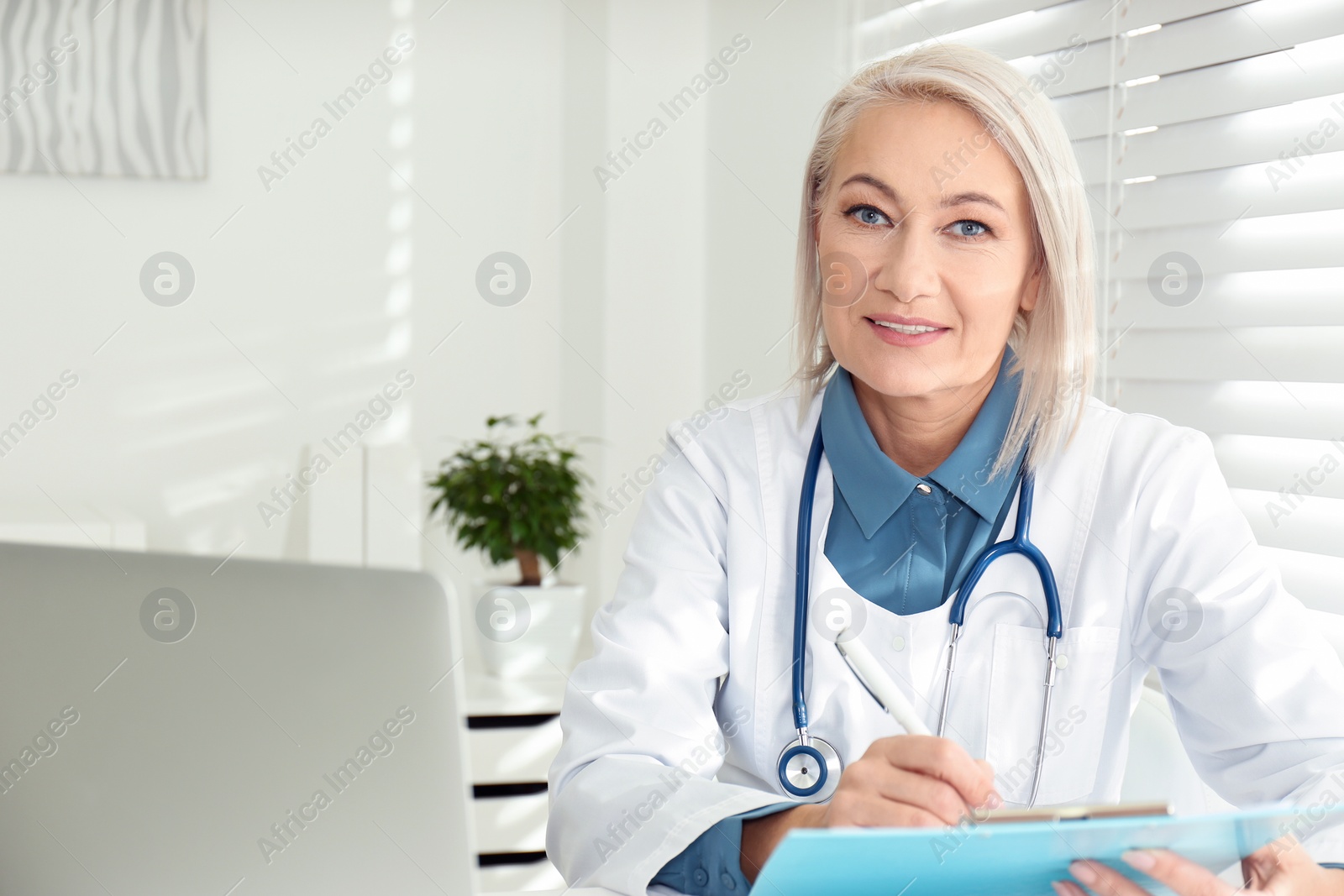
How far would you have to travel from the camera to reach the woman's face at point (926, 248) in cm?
111

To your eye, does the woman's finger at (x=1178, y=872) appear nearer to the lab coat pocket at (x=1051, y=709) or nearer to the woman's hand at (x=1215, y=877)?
the woman's hand at (x=1215, y=877)

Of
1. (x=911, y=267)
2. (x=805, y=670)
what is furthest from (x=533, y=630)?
(x=911, y=267)

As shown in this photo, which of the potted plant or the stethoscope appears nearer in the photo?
the stethoscope

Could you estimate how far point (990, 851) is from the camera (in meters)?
0.64

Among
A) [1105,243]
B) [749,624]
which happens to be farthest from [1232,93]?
[749,624]

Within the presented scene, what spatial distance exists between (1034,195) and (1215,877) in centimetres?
65

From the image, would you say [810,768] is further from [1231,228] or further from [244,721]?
[1231,228]

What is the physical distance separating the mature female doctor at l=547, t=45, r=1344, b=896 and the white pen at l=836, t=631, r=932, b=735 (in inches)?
7.6

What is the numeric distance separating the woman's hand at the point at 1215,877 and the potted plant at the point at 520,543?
5.96 feet

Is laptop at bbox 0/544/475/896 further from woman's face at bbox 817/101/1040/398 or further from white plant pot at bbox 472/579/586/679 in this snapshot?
white plant pot at bbox 472/579/586/679

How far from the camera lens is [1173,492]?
1094 mm

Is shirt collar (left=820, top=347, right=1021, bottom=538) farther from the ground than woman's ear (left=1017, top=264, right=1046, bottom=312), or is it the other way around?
woman's ear (left=1017, top=264, right=1046, bottom=312)

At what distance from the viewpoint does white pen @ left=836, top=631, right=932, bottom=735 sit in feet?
2.72

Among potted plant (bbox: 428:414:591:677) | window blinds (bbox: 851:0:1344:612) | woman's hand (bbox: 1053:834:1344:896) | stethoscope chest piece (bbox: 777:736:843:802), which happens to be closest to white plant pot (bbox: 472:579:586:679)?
potted plant (bbox: 428:414:591:677)
